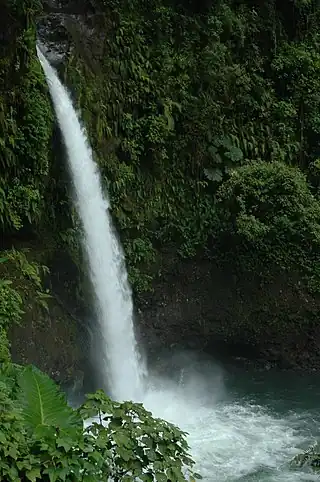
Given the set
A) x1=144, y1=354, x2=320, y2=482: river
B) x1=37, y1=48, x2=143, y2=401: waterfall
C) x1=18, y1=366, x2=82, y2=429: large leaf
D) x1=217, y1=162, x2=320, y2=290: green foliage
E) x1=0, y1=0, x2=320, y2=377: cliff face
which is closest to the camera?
x1=18, y1=366, x2=82, y2=429: large leaf

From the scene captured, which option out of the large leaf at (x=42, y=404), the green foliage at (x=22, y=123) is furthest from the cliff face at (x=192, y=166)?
the large leaf at (x=42, y=404)

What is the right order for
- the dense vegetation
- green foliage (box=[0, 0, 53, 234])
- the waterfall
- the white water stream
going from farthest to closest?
the waterfall
the dense vegetation
green foliage (box=[0, 0, 53, 234])
the white water stream

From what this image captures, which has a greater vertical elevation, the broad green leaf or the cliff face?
the cliff face

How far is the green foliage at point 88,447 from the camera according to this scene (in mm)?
4098

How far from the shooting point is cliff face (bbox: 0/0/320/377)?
458 inches

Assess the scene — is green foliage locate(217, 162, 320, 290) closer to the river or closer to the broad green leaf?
the river

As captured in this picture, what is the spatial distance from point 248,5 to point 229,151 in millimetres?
3460

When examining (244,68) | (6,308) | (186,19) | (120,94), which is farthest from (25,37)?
(244,68)

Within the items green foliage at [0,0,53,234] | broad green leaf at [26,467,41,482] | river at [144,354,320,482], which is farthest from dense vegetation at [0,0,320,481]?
broad green leaf at [26,467,41,482]

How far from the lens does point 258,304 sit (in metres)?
A: 12.4

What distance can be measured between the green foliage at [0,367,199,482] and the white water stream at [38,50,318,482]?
14.3ft

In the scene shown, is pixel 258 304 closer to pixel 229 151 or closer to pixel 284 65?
pixel 229 151

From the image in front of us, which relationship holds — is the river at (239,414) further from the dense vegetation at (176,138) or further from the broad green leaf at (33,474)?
the broad green leaf at (33,474)

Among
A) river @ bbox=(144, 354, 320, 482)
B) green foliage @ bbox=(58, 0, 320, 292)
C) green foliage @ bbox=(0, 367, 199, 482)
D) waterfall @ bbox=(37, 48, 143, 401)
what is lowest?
green foliage @ bbox=(0, 367, 199, 482)
